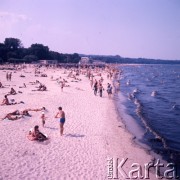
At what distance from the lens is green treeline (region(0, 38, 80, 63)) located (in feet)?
272

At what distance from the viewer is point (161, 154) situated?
43.1 feet

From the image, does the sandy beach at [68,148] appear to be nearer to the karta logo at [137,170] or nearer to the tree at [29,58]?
the karta logo at [137,170]

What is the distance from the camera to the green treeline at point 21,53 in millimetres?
83000

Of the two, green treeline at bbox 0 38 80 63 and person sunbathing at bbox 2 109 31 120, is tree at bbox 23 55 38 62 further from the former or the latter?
person sunbathing at bbox 2 109 31 120

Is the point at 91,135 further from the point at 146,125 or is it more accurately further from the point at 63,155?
the point at 146,125

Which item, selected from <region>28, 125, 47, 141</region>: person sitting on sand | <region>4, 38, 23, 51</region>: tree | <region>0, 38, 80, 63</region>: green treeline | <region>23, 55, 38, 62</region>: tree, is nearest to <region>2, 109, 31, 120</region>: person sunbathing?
<region>28, 125, 47, 141</region>: person sitting on sand

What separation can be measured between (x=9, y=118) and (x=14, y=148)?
423cm

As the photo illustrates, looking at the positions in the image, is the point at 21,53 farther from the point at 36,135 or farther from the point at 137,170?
the point at 137,170

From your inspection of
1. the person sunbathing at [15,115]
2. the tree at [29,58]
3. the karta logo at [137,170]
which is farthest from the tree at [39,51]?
the karta logo at [137,170]

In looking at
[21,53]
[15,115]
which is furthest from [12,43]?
[15,115]

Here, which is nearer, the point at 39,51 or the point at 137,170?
the point at 137,170

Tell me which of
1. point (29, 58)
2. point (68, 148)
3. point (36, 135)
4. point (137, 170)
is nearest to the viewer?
point (137, 170)

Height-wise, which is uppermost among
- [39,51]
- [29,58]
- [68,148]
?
[39,51]

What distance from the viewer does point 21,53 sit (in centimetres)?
→ 9569
